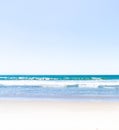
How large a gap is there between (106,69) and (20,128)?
2.63 m

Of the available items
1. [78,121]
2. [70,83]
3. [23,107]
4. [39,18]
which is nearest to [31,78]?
[70,83]

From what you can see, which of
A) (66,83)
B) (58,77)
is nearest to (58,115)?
(58,77)

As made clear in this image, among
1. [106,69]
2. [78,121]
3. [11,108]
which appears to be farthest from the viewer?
[106,69]

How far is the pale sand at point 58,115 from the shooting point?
260cm

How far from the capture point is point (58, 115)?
2.90 m

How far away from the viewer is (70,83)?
543 centimetres

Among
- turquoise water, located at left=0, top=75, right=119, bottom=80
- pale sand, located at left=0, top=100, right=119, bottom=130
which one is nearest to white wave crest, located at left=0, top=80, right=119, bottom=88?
turquoise water, located at left=0, top=75, right=119, bottom=80

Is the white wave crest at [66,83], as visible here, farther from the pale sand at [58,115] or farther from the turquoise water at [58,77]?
the pale sand at [58,115]

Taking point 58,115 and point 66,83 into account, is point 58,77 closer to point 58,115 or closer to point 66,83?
point 66,83

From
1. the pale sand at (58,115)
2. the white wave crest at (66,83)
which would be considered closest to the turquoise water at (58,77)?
the white wave crest at (66,83)

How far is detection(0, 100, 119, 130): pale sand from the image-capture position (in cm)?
260

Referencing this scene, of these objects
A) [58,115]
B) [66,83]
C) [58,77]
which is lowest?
[58,115]

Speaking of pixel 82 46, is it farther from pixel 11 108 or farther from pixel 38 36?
pixel 11 108

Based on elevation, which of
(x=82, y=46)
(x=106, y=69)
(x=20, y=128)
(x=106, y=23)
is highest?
(x=106, y=23)
